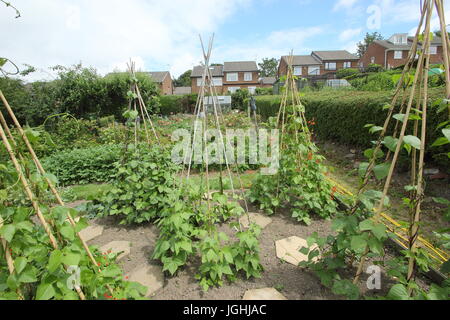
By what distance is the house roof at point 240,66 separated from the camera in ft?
127

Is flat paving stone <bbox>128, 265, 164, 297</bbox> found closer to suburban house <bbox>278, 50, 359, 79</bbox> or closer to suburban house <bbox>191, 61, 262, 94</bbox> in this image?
suburban house <bbox>191, 61, 262, 94</bbox>

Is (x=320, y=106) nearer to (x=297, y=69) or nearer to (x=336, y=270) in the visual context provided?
(x=336, y=270)

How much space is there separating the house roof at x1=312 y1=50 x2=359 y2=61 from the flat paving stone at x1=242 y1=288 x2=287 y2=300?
45.7 meters

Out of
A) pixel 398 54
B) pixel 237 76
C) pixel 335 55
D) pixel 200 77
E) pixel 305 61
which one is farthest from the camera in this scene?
pixel 305 61

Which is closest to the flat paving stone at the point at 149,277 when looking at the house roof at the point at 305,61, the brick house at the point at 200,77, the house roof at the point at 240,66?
the brick house at the point at 200,77

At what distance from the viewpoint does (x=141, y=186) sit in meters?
2.89

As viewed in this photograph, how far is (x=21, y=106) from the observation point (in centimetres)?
958

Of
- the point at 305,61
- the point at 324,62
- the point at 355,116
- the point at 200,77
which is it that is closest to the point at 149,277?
the point at 355,116

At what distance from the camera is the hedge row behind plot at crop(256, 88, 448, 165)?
11.4 feet

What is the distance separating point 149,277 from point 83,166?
149 inches

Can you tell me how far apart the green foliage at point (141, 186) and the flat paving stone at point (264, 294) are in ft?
4.45

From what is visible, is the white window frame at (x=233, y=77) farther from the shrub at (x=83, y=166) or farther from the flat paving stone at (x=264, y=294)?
the flat paving stone at (x=264, y=294)

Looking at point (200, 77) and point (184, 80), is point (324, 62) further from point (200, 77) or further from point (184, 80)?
point (184, 80)
